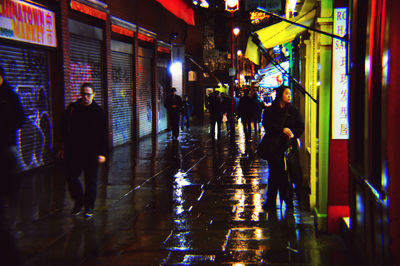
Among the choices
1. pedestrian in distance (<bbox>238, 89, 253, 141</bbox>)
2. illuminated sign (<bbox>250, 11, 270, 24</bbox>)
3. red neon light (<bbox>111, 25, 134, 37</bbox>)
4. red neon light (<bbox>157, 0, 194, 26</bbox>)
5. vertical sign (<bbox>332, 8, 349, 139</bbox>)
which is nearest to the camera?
vertical sign (<bbox>332, 8, 349, 139</bbox>)

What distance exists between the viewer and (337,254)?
5371mm

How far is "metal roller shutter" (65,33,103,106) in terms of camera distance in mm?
12766

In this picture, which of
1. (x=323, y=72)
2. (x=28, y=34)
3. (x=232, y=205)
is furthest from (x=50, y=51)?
(x=323, y=72)

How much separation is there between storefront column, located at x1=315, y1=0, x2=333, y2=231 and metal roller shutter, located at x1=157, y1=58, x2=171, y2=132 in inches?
650

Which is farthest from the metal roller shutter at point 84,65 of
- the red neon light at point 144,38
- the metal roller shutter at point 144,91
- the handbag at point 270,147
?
the handbag at point 270,147

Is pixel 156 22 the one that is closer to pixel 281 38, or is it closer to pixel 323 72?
pixel 281 38

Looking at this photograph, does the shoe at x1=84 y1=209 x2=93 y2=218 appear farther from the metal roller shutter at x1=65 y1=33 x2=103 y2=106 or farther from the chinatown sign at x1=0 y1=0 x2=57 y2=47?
the metal roller shutter at x1=65 y1=33 x2=103 y2=106

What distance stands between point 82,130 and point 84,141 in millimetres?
166

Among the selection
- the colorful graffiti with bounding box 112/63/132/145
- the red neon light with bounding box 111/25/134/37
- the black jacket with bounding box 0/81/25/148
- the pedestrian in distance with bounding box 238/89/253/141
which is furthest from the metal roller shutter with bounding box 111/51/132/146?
the black jacket with bounding box 0/81/25/148

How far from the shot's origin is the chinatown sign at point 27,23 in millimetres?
9750

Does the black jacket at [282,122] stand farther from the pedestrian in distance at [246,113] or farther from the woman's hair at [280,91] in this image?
the pedestrian in distance at [246,113]

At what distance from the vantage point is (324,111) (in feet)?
20.2

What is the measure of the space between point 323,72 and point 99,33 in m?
10.3

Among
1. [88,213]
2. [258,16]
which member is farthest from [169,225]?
[258,16]
